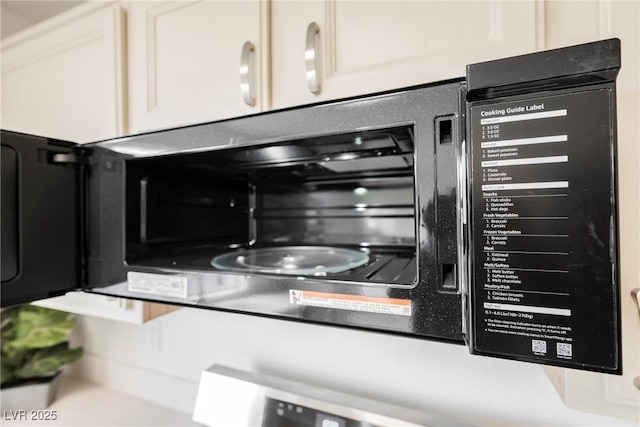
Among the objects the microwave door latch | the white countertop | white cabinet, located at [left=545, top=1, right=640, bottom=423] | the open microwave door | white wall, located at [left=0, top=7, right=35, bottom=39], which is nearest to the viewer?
the open microwave door

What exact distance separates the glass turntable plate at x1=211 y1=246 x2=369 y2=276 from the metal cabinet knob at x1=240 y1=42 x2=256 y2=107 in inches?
11.3

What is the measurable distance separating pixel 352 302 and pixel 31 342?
1.14 meters

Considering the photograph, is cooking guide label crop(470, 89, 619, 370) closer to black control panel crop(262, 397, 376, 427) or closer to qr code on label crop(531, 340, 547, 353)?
qr code on label crop(531, 340, 547, 353)

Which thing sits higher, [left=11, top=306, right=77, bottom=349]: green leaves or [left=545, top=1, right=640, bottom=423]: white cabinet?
[left=545, top=1, right=640, bottom=423]: white cabinet

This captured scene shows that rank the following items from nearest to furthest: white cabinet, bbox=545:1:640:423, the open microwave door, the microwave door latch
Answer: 1. the open microwave door
2. white cabinet, bbox=545:1:640:423
3. the microwave door latch

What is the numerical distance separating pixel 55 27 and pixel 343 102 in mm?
910

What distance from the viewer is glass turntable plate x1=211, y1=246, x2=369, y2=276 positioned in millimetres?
456

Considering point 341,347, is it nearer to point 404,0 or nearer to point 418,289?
point 418,289

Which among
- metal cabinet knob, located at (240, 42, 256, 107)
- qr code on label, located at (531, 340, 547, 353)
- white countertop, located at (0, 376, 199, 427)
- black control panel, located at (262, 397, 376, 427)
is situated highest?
metal cabinet knob, located at (240, 42, 256, 107)

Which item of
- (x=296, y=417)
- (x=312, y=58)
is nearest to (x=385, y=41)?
(x=312, y=58)

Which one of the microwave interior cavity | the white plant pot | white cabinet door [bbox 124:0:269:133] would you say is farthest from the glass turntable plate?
the white plant pot

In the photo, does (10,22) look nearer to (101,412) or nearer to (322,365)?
(101,412)

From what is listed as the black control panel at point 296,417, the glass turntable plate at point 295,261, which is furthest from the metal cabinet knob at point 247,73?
the black control panel at point 296,417

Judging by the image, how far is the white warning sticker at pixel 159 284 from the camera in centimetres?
47
